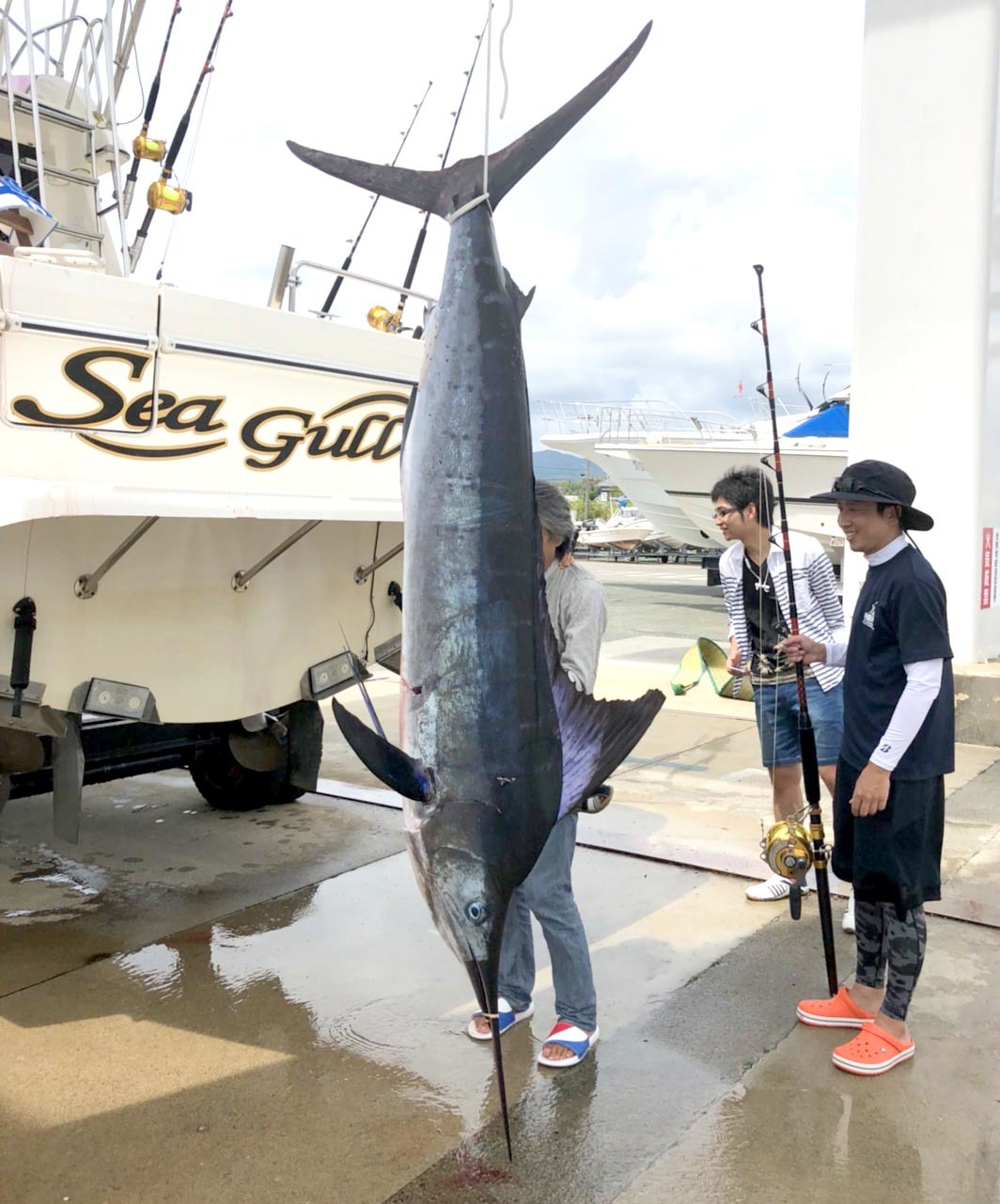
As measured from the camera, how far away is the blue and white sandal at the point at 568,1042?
2.71m

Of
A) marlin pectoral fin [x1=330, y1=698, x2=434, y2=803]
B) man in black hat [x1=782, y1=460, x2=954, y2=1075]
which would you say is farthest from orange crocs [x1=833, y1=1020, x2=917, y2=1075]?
marlin pectoral fin [x1=330, y1=698, x2=434, y2=803]

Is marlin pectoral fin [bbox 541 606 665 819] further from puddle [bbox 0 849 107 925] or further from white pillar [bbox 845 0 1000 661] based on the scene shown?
white pillar [bbox 845 0 1000 661]

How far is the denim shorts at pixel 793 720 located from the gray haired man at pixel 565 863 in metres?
1.26

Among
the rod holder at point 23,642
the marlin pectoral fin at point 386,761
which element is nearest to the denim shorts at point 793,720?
the marlin pectoral fin at point 386,761

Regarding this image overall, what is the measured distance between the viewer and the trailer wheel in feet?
16.6

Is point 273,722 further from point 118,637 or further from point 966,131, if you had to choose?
point 966,131

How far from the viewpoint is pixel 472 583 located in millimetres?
1900

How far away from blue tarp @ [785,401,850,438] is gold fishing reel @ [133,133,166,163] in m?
13.2

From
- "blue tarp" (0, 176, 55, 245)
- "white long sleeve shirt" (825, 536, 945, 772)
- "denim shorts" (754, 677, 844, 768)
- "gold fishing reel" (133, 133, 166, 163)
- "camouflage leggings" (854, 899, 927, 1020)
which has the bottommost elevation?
"camouflage leggings" (854, 899, 927, 1020)

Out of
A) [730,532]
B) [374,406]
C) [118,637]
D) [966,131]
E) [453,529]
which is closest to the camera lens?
[453,529]

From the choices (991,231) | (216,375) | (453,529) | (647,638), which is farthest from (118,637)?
(647,638)

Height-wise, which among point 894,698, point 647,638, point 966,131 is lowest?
point 647,638

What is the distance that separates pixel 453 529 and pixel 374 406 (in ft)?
5.23

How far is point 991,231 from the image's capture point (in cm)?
657
